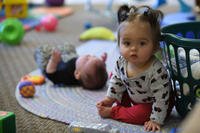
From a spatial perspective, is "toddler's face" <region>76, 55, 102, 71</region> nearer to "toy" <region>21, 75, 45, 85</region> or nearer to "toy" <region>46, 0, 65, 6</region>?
"toy" <region>21, 75, 45, 85</region>

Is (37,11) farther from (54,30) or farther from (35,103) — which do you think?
(35,103)

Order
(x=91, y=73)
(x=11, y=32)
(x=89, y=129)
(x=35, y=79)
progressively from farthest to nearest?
1. (x=11, y=32)
2. (x=35, y=79)
3. (x=91, y=73)
4. (x=89, y=129)

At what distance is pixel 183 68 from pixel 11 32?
1.38 metres

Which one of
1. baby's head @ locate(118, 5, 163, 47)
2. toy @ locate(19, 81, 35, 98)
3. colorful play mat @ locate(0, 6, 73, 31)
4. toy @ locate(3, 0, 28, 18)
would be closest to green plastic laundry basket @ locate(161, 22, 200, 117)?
baby's head @ locate(118, 5, 163, 47)

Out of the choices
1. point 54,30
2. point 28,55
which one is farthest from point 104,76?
point 54,30

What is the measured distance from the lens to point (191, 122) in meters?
0.58

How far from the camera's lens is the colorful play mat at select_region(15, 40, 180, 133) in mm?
1187

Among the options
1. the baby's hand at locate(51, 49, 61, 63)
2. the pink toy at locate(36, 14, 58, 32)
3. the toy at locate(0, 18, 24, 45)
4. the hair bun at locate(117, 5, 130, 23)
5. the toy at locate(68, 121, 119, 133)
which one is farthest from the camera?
the pink toy at locate(36, 14, 58, 32)

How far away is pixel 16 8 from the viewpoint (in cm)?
299

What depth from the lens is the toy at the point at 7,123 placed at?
1.05 meters

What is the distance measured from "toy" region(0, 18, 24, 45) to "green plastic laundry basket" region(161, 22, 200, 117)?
4.12 feet

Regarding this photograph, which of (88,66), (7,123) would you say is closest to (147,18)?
(88,66)

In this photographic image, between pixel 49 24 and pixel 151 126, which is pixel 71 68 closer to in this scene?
pixel 151 126

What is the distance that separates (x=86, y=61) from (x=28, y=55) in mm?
660
